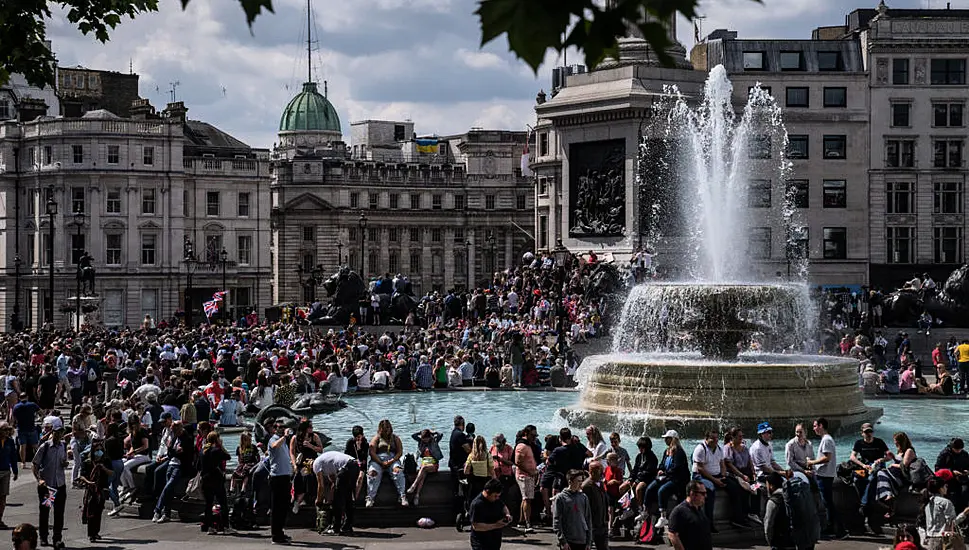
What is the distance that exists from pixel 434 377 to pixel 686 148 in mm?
16340

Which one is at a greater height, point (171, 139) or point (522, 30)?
point (171, 139)

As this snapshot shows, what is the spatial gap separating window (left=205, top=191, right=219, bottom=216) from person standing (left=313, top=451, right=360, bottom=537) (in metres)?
73.2

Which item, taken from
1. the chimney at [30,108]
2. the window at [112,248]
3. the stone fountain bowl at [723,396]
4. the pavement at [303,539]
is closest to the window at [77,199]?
the window at [112,248]

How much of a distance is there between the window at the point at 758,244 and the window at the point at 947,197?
38.2ft

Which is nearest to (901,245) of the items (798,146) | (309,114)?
(798,146)

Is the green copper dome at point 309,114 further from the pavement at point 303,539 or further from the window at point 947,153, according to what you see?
the pavement at point 303,539

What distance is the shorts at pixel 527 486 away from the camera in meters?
16.7

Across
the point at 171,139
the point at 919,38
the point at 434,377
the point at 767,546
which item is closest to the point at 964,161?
the point at 919,38

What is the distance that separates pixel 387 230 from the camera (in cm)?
12181

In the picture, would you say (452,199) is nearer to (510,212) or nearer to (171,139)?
(510,212)

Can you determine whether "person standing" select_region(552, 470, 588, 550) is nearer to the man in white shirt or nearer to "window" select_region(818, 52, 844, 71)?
the man in white shirt

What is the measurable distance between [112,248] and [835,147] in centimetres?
4302

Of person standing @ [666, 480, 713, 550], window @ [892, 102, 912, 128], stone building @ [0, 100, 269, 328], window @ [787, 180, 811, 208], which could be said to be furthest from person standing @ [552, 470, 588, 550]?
stone building @ [0, 100, 269, 328]

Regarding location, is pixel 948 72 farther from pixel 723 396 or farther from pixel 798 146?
pixel 723 396
